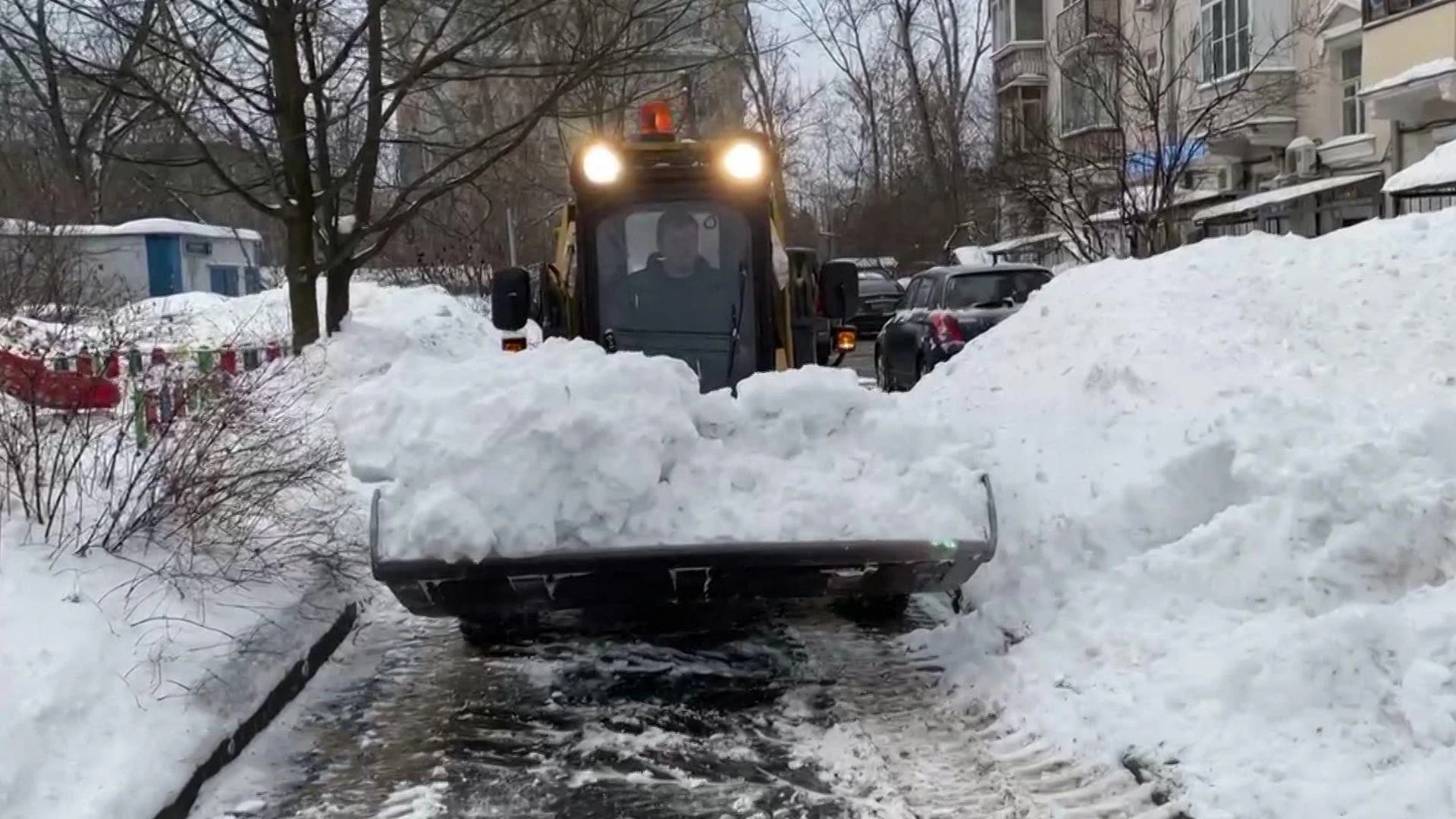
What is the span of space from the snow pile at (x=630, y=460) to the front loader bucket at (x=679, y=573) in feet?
0.19

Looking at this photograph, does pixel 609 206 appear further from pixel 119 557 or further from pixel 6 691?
pixel 6 691

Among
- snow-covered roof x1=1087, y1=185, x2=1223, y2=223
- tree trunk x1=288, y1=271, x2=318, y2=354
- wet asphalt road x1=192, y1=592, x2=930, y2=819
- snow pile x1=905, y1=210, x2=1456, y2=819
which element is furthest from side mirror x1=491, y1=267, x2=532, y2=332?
snow-covered roof x1=1087, y1=185, x2=1223, y2=223

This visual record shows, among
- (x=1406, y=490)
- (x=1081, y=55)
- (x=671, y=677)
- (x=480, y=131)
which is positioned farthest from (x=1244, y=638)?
(x=1081, y=55)

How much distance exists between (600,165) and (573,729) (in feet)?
10.3

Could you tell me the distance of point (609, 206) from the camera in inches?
294

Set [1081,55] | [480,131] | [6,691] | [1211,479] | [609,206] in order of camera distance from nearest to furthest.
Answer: [6,691] < [1211,479] < [609,206] < [480,131] < [1081,55]

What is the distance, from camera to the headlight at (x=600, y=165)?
7.26 meters

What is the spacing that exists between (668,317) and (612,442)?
2.12 m

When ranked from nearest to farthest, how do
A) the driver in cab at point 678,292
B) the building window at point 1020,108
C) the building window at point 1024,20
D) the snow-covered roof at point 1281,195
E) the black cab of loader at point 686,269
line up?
the black cab of loader at point 686,269, the driver in cab at point 678,292, the snow-covered roof at point 1281,195, the building window at point 1020,108, the building window at point 1024,20

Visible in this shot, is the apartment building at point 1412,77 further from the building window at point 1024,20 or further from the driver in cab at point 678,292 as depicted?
the building window at point 1024,20

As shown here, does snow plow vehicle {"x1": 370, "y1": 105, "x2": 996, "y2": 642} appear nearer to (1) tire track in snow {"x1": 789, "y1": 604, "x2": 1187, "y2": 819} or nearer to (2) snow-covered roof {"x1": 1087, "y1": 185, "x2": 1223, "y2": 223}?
(1) tire track in snow {"x1": 789, "y1": 604, "x2": 1187, "y2": 819}

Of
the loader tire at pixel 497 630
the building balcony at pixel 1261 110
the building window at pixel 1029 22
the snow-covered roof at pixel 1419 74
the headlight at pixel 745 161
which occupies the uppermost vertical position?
the building window at pixel 1029 22

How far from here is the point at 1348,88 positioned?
27562 millimetres

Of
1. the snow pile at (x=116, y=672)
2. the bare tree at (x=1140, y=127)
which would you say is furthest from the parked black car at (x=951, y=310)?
the snow pile at (x=116, y=672)
